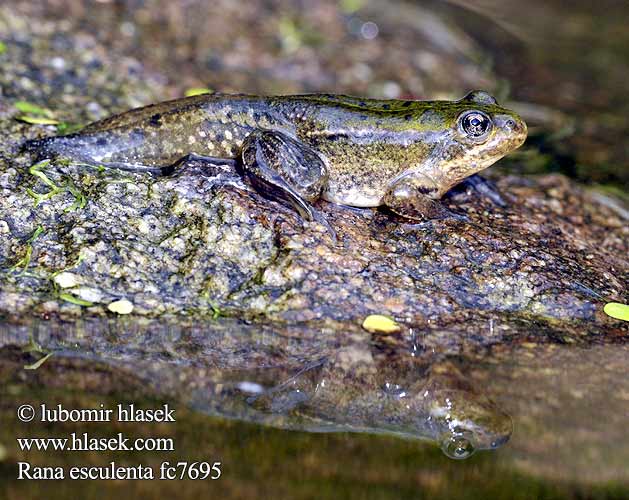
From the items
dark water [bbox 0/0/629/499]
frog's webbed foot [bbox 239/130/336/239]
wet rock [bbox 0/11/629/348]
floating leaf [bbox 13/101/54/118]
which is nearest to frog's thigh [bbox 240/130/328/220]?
frog's webbed foot [bbox 239/130/336/239]

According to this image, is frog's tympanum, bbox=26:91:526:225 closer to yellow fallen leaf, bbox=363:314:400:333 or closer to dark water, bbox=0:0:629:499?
yellow fallen leaf, bbox=363:314:400:333

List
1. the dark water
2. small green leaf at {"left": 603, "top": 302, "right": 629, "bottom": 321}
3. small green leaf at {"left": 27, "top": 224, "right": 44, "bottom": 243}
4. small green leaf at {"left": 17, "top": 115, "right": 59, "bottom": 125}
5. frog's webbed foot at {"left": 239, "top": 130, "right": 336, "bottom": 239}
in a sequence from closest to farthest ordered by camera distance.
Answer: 1. the dark water
2. small green leaf at {"left": 27, "top": 224, "right": 44, "bottom": 243}
3. small green leaf at {"left": 603, "top": 302, "right": 629, "bottom": 321}
4. frog's webbed foot at {"left": 239, "top": 130, "right": 336, "bottom": 239}
5. small green leaf at {"left": 17, "top": 115, "right": 59, "bottom": 125}

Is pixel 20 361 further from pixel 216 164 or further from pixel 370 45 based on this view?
pixel 370 45

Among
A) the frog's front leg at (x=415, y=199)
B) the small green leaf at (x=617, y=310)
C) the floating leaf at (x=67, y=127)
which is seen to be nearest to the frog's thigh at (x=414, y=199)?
the frog's front leg at (x=415, y=199)

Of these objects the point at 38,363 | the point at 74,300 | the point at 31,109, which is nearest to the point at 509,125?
the point at 74,300

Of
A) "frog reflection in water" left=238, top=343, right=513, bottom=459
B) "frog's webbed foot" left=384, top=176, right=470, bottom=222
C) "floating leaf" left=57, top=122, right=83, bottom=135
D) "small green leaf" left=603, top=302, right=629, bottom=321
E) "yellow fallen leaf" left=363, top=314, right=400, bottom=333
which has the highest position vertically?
"floating leaf" left=57, top=122, right=83, bottom=135

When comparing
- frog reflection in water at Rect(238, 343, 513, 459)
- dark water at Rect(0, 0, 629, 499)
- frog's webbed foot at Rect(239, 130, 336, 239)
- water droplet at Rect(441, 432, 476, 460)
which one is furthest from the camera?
frog's webbed foot at Rect(239, 130, 336, 239)

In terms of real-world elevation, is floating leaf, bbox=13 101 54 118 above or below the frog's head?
above

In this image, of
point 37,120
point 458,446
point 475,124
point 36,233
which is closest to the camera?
point 458,446

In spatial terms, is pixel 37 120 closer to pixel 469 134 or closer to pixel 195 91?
pixel 195 91
